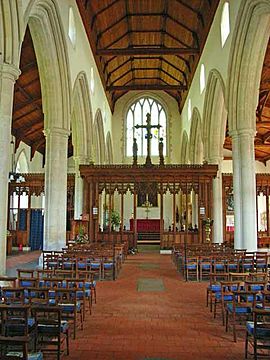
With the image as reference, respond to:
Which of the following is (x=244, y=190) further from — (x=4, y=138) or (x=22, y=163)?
(x=22, y=163)

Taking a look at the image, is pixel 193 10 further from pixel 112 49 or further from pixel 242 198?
pixel 242 198

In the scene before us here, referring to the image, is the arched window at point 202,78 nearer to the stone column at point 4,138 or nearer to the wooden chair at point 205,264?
the wooden chair at point 205,264

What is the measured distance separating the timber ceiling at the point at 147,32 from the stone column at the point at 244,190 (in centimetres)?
576

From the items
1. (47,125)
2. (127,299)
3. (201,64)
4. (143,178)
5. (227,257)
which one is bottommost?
(127,299)

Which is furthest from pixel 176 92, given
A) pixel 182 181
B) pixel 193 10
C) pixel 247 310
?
pixel 247 310

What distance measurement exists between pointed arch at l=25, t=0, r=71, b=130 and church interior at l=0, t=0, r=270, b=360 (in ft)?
0.14

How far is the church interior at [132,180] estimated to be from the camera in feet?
16.0

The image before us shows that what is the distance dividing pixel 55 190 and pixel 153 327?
7.52 m

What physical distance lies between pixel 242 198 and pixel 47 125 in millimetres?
6307

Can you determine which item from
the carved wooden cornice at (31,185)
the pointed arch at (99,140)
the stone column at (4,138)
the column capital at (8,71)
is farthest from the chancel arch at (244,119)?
the carved wooden cornice at (31,185)

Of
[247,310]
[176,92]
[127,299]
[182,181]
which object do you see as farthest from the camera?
[176,92]

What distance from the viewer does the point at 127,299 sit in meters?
7.35

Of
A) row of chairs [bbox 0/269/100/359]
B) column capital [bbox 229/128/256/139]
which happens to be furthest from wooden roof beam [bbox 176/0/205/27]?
row of chairs [bbox 0/269/100/359]

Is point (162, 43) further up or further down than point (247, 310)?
further up
